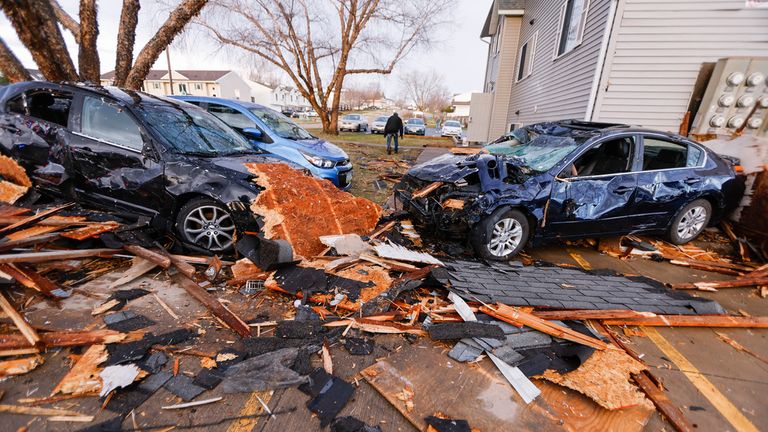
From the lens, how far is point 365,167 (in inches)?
429

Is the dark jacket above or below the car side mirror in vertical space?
above

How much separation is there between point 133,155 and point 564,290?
5145mm

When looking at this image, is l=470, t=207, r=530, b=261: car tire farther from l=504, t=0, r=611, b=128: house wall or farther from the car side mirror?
l=504, t=0, r=611, b=128: house wall

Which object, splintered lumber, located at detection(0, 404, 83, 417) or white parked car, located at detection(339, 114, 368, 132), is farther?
white parked car, located at detection(339, 114, 368, 132)

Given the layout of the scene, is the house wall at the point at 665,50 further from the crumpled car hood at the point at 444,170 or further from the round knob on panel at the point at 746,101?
the crumpled car hood at the point at 444,170

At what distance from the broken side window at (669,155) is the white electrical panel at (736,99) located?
303 cm

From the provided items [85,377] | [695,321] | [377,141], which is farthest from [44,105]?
[377,141]

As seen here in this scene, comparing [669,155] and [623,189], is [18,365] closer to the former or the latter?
[623,189]

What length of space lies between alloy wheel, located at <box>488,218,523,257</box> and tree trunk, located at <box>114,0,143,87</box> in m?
10.1

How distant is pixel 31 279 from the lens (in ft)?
9.31

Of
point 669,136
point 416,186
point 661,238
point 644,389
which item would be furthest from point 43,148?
point 661,238

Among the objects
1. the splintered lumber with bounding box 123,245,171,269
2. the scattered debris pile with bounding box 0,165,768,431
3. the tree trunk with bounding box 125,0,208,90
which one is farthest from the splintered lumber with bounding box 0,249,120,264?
the tree trunk with bounding box 125,0,208,90

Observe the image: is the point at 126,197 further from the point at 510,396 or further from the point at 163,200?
the point at 510,396

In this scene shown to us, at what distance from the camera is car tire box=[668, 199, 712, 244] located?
198 inches
